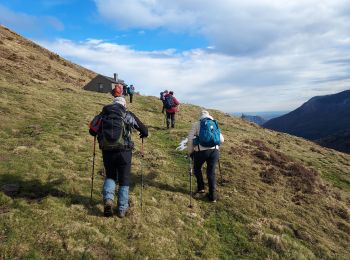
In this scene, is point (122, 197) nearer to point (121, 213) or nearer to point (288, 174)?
point (121, 213)

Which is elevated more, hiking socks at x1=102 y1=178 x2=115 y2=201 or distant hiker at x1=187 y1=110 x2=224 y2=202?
distant hiker at x1=187 y1=110 x2=224 y2=202

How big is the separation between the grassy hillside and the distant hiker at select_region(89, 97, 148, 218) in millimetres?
658

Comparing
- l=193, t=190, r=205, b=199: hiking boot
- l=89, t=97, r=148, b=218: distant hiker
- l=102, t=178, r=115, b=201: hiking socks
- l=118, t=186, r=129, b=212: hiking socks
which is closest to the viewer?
l=89, t=97, r=148, b=218: distant hiker

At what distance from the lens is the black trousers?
1020 cm

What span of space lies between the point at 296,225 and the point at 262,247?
2308mm

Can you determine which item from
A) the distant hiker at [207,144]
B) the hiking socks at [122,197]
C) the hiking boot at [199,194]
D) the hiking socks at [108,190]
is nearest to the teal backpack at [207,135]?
the distant hiker at [207,144]

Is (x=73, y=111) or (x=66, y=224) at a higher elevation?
(x=73, y=111)

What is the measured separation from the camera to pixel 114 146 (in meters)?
10.0

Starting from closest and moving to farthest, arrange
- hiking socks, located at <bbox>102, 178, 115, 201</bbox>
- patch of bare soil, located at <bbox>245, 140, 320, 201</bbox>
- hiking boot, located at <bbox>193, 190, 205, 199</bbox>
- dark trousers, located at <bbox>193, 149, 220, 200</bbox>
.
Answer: hiking socks, located at <bbox>102, 178, 115, 201</bbox> < dark trousers, located at <bbox>193, 149, 220, 200</bbox> < hiking boot, located at <bbox>193, 190, 205, 199</bbox> < patch of bare soil, located at <bbox>245, 140, 320, 201</bbox>

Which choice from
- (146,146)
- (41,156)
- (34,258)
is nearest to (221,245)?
(34,258)

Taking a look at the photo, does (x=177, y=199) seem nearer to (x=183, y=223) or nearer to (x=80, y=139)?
(x=183, y=223)

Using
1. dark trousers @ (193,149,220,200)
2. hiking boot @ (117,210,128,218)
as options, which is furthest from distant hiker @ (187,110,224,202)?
hiking boot @ (117,210,128,218)

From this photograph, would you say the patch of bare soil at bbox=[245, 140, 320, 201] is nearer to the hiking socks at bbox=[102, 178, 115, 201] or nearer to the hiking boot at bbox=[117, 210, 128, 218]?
the hiking boot at bbox=[117, 210, 128, 218]

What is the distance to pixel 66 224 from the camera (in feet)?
31.4
